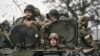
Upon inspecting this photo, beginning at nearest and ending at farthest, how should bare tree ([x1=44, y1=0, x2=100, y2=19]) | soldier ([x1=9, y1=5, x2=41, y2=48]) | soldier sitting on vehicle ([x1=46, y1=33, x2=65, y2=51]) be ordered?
1. soldier sitting on vehicle ([x1=46, y1=33, x2=65, y2=51])
2. soldier ([x1=9, y1=5, x2=41, y2=48])
3. bare tree ([x1=44, y1=0, x2=100, y2=19])

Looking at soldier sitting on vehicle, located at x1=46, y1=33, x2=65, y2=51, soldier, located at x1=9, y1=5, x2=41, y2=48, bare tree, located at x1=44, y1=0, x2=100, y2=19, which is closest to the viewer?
soldier sitting on vehicle, located at x1=46, y1=33, x2=65, y2=51

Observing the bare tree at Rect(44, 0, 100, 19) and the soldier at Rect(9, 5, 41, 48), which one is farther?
the bare tree at Rect(44, 0, 100, 19)

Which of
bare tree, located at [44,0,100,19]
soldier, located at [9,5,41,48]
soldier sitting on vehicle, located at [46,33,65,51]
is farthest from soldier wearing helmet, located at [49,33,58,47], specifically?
bare tree, located at [44,0,100,19]

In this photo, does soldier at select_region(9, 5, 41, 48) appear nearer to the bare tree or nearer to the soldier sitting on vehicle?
the soldier sitting on vehicle

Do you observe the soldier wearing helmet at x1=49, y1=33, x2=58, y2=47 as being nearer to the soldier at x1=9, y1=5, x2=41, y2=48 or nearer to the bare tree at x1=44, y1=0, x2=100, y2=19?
the soldier at x1=9, y1=5, x2=41, y2=48

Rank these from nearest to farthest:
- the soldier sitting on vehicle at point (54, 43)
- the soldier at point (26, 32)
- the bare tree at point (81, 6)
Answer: the soldier sitting on vehicle at point (54, 43), the soldier at point (26, 32), the bare tree at point (81, 6)

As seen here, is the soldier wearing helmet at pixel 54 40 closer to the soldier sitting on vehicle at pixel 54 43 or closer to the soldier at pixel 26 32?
the soldier sitting on vehicle at pixel 54 43

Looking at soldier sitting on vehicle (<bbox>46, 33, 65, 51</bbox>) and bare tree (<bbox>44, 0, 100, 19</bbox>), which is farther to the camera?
bare tree (<bbox>44, 0, 100, 19</bbox>)

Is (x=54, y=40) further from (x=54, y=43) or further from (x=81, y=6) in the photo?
(x=81, y=6)

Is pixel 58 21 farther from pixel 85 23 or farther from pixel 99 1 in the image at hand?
pixel 99 1

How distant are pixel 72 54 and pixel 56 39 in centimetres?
47

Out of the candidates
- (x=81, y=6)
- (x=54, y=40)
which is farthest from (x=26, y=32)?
(x=81, y=6)

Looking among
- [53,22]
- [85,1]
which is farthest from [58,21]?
[85,1]

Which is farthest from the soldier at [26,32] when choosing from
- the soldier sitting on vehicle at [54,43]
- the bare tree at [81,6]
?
the bare tree at [81,6]
